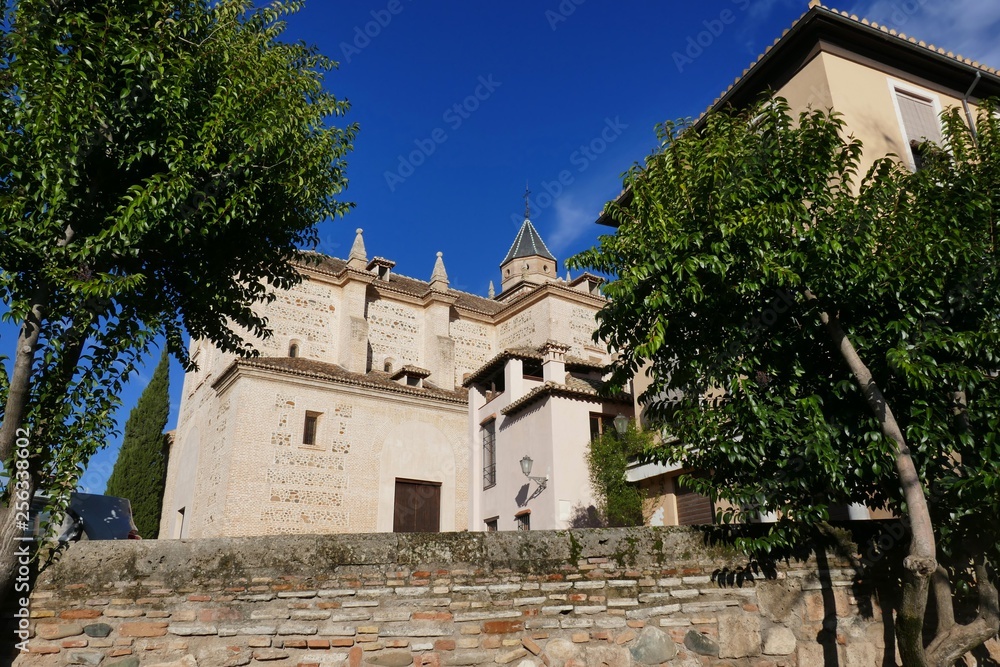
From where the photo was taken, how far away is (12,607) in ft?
17.0

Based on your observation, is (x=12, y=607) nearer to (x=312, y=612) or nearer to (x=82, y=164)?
A: (x=312, y=612)

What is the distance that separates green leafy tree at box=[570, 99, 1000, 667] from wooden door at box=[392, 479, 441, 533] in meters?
17.1

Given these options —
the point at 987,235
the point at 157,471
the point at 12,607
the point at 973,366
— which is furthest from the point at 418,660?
the point at 157,471

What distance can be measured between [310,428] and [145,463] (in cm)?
1080

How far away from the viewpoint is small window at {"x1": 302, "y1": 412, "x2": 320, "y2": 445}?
2183 centimetres

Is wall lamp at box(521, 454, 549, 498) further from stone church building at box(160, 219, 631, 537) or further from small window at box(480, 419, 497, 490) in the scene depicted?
small window at box(480, 419, 497, 490)

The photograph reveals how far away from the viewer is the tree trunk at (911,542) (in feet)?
18.2

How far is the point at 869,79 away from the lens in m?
11.6

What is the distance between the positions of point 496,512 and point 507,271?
26020 millimetres

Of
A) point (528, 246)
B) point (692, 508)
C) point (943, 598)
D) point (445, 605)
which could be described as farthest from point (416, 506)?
point (528, 246)

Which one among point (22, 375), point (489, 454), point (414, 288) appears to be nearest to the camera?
point (22, 375)

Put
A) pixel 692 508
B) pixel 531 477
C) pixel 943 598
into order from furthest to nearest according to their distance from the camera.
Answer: pixel 531 477
pixel 692 508
pixel 943 598

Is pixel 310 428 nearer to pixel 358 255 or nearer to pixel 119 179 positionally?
pixel 358 255

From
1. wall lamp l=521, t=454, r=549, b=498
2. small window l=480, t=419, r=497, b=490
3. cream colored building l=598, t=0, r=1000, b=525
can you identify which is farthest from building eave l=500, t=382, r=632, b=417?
cream colored building l=598, t=0, r=1000, b=525
